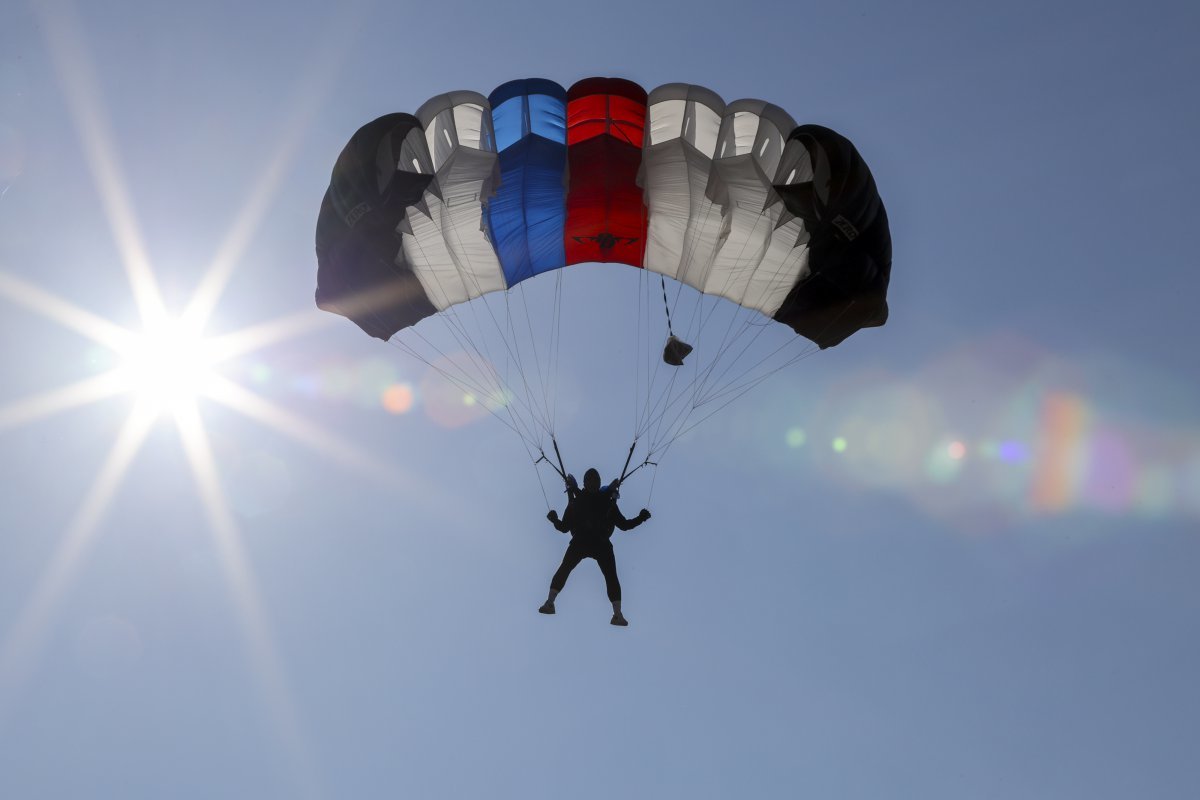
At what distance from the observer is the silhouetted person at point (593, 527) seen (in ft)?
50.0

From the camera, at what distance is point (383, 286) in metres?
16.1

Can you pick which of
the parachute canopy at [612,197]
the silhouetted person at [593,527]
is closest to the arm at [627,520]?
the silhouetted person at [593,527]

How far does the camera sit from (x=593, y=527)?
1526 cm

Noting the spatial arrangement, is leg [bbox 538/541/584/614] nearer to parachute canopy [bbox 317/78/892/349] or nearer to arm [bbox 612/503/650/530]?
arm [bbox 612/503/650/530]

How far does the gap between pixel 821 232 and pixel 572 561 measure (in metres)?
4.94

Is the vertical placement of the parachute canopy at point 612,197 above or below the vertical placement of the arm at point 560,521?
above

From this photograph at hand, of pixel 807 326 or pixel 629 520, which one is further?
pixel 807 326

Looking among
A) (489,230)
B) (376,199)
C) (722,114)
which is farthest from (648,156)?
(376,199)

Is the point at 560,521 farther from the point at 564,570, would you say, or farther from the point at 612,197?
the point at 612,197

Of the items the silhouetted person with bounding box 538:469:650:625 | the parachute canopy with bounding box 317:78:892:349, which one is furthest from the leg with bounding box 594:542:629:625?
the parachute canopy with bounding box 317:78:892:349

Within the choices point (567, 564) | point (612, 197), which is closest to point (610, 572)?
point (567, 564)

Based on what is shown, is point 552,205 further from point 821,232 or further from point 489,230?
point 821,232

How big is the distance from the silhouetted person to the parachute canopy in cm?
344

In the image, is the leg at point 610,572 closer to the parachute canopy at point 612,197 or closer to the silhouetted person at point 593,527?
the silhouetted person at point 593,527
